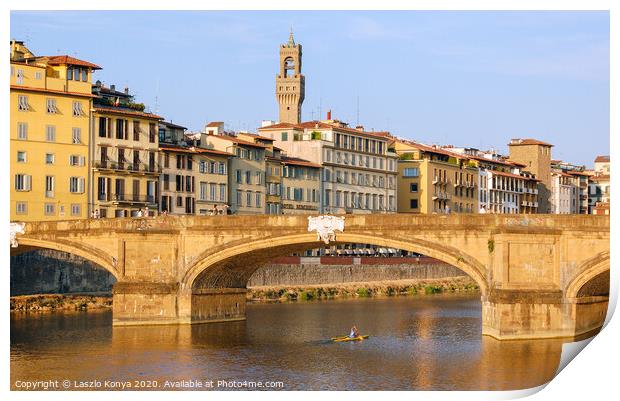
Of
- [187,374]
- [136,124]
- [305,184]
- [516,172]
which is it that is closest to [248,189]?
[305,184]

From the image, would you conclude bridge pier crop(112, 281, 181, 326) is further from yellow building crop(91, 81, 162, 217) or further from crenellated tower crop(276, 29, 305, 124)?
crenellated tower crop(276, 29, 305, 124)

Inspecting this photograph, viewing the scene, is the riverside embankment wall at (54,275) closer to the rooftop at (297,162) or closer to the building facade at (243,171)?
the building facade at (243,171)

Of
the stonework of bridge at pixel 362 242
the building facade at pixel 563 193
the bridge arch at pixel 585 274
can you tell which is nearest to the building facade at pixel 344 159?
the building facade at pixel 563 193

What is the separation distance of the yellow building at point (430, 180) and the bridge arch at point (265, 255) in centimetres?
5864

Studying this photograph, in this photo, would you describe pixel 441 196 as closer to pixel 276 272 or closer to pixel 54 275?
pixel 276 272

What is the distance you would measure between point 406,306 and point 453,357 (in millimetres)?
31477

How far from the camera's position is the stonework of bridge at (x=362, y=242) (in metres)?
54.0

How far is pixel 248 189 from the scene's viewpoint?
103 m

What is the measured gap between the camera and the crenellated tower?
148 m

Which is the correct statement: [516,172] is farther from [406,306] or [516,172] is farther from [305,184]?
[406,306]

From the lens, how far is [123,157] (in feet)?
288

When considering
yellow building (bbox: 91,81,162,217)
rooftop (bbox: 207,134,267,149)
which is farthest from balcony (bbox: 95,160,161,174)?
rooftop (bbox: 207,134,267,149)

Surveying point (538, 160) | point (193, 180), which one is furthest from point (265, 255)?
point (538, 160)
